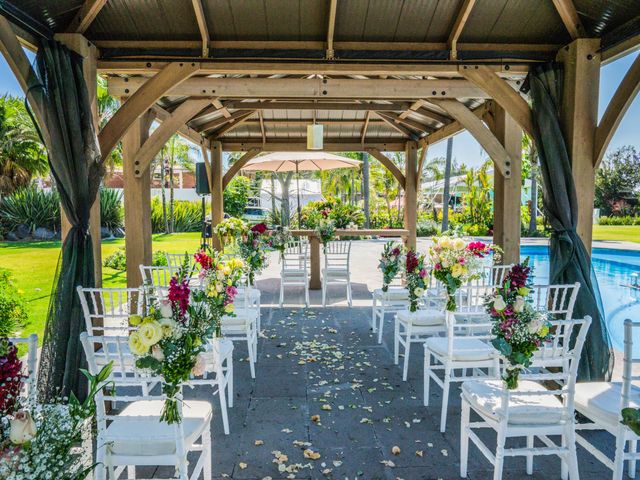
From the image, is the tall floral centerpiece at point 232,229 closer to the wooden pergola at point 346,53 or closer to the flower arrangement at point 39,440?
the wooden pergola at point 346,53

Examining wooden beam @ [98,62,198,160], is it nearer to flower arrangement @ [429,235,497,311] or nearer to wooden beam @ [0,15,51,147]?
wooden beam @ [0,15,51,147]

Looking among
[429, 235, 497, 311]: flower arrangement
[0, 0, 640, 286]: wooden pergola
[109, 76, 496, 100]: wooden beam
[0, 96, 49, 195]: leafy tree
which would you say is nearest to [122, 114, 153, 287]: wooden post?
[0, 0, 640, 286]: wooden pergola

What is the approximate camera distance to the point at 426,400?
11.4ft

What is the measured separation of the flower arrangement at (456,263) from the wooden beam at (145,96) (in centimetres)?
260

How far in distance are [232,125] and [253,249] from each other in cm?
346

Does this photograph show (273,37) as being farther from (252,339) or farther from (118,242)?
(118,242)

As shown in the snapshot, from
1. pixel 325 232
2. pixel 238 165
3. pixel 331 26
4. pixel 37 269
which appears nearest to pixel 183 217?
pixel 37 269

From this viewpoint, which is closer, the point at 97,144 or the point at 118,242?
the point at 97,144

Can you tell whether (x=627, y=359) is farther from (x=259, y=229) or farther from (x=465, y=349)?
(x=259, y=229)

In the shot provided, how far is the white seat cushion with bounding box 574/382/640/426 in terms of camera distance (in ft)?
7.45

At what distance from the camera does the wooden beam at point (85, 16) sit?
3.42m

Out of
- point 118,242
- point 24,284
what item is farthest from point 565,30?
point 118,242

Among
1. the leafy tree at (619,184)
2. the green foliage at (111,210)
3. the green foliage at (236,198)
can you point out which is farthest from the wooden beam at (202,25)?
the leafy tree at (619,184)

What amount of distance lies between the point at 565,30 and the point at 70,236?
4265 millimetres
